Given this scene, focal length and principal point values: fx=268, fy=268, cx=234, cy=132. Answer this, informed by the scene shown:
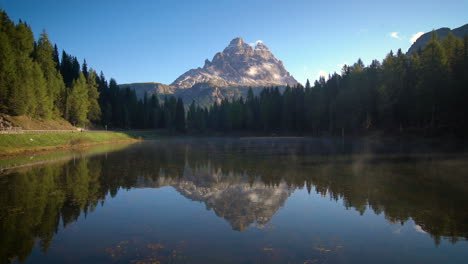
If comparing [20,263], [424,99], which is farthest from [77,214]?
[424,99]

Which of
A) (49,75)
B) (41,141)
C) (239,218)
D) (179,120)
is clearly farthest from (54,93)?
(239,218)

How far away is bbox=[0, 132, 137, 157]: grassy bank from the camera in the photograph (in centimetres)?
3841

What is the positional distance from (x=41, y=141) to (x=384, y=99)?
7259 cm

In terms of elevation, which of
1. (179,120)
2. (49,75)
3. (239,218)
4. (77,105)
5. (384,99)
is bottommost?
(239,218)

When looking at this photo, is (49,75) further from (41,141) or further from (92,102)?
(41,141)

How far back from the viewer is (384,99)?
2537 inches

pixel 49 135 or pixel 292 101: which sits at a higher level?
pixel 292 101

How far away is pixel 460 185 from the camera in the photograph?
664 inches

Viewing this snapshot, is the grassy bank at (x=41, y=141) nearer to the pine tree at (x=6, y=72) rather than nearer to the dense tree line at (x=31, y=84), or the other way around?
the dense tree line at (x=31, y=84)

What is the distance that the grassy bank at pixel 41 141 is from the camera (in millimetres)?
38406

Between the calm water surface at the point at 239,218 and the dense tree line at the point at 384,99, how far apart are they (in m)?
35.8

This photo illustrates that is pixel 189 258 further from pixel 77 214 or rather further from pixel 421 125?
pixel 421 125

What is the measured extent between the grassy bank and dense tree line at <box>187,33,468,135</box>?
69689 millimetres

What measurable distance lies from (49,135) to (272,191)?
167 feet
